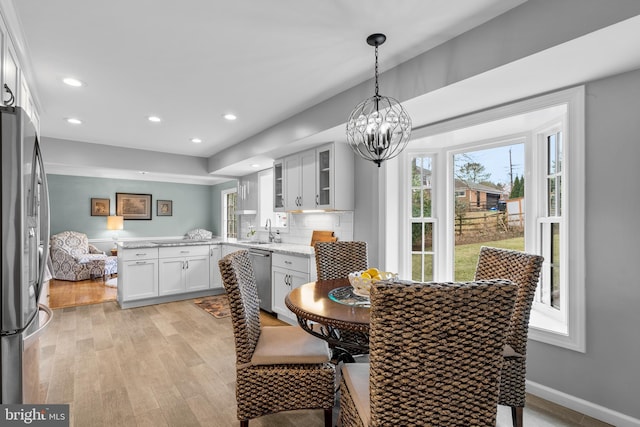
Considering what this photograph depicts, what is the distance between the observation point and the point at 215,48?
231 cm

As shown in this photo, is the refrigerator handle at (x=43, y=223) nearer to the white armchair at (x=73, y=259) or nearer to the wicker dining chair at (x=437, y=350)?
the wicker dining chair at (x=437, y=350)

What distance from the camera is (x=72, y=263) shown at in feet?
21.8

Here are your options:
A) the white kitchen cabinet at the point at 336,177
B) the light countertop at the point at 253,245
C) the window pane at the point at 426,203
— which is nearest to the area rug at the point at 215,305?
the light countertop at the point at 253,245

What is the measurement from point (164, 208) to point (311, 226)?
18.7ft

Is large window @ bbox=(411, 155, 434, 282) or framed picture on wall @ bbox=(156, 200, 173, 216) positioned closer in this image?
large window @ bbox=(411, 155, 434, 282)

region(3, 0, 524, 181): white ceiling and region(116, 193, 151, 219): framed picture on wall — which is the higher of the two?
region(3, 0, 524, 181): white ceiling

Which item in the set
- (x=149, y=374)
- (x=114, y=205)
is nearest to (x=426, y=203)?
(x=149, y=374)

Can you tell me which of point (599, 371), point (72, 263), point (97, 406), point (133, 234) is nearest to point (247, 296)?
point (97, 406)

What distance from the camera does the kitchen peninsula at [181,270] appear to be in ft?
13.0

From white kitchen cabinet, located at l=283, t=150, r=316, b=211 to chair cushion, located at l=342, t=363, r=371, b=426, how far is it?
2.45 metres

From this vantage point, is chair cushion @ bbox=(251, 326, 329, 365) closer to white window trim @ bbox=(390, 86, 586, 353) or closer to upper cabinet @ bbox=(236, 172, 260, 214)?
white window trim @ bbox=(390, 86, 586, 353)

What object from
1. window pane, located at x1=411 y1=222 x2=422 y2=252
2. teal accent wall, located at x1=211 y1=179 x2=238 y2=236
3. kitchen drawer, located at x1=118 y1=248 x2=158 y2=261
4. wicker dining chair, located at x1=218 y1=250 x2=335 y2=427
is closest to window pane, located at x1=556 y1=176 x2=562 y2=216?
window pane, located at x1=411 y1=222 x2=422 y2=252

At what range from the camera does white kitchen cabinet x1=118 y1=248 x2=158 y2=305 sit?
4.52 metres

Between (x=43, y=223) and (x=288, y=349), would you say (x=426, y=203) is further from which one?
(x=43, y=223)
